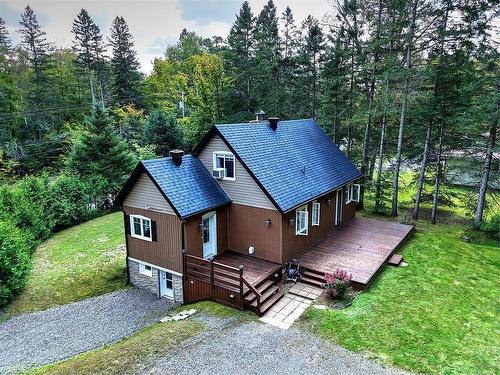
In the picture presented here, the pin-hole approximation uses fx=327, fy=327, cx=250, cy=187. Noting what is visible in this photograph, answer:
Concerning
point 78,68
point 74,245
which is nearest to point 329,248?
point 74,245

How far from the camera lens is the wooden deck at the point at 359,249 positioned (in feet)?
39.5

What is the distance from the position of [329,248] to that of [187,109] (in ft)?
81.7

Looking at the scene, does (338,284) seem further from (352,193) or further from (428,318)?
(352,193)

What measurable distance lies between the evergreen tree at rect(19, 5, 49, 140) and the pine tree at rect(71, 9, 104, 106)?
3.69 m

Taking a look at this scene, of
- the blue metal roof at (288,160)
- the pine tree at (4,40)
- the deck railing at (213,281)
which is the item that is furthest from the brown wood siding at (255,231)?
the pine tree at (4,40)

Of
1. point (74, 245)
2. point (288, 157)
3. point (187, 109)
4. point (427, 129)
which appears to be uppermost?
point (187, 109)

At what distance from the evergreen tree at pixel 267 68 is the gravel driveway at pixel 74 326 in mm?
18111

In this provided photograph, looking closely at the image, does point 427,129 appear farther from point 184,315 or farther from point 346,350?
point 184,315

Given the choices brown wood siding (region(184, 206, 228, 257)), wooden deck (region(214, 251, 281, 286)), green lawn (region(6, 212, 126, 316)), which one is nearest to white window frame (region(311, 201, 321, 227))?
wooden deck (region(214, 251, 281, 286))

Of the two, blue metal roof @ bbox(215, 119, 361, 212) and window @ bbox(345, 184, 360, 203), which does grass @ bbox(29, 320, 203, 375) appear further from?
window @ bbox(345, 184, 360, 203)

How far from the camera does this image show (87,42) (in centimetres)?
3575

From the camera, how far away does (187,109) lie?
3419cm

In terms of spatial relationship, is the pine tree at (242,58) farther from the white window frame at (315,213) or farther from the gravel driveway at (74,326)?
the gravel driveway at (74,326)

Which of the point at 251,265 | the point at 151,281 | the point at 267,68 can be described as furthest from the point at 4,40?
the point at 251,265
